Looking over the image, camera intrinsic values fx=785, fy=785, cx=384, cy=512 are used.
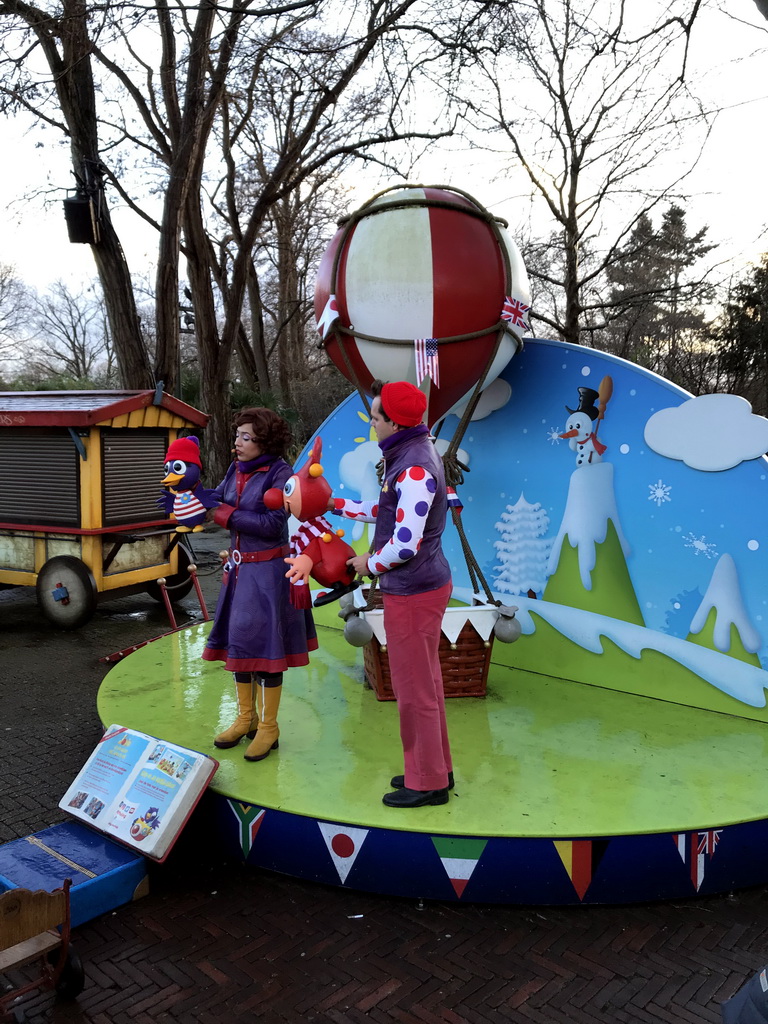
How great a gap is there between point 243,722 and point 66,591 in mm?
3520

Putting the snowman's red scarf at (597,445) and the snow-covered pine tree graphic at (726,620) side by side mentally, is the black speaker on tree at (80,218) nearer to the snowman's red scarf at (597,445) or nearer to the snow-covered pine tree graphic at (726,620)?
the snowman's red scarf at (597,445)

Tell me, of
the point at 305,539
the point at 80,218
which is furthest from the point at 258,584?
the point at 80,218

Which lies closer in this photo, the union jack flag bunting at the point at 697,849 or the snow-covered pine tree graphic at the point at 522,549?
the union jack flag bunting at the point at 697,849

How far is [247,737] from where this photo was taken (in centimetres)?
362

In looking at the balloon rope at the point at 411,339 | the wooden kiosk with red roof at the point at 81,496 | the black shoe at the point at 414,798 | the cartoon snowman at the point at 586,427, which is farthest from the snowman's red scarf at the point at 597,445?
the wooden kiosk with red roof at the point at 81,496

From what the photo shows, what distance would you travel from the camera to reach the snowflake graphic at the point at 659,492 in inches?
159

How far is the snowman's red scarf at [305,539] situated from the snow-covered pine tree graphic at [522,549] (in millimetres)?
1827

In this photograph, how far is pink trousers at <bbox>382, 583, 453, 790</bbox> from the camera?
2947 millimetres

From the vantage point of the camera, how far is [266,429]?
3379 mm

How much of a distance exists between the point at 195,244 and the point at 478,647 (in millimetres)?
11977

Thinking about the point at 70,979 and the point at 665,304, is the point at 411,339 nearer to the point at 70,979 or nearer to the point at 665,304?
the point at 70,979

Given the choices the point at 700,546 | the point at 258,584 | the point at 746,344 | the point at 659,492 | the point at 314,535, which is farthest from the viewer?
the point at 746,344

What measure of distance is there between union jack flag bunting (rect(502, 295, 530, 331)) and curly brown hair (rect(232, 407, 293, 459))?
1284 millimetres

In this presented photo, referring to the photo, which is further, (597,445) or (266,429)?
→ (597,445)
